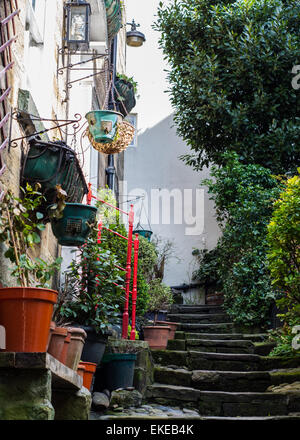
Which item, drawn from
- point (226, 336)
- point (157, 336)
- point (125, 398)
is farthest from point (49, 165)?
point (226, 336)

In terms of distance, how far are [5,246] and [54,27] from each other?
275 cm

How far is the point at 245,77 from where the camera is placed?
1008 centimetres

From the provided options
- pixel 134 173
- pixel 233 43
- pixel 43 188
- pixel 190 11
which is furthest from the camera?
pixel 134 173

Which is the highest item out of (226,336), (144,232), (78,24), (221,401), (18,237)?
(78,24)

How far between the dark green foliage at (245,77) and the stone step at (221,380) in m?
4.24

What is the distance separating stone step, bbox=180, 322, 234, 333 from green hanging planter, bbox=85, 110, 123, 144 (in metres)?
4.47

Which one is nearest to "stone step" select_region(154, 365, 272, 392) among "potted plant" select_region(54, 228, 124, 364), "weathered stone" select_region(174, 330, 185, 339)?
"potted plant" select_region(54, 228, 124, 364)

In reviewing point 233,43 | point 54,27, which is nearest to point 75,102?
point 54,27

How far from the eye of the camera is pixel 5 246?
3902 millimetres

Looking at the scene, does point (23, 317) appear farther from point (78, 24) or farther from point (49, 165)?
point (78, 24)

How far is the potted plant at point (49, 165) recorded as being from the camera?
14.6 ft

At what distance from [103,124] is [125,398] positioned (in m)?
2.45

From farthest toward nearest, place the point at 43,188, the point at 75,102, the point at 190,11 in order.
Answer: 1. the point at 190,11
2. the point at 75,102
3. the point at 43,188
